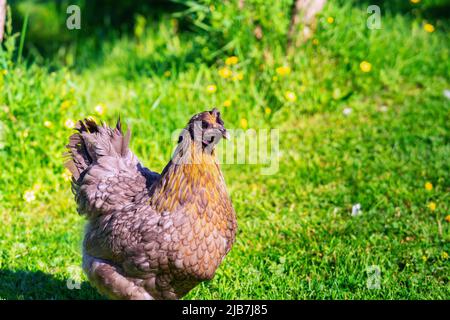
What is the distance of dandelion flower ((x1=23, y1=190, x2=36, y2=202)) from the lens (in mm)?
4679

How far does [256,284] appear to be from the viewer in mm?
3926

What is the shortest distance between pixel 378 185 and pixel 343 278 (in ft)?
3.77

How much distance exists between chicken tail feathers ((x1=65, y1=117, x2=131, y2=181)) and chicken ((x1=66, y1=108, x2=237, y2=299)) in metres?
0.22

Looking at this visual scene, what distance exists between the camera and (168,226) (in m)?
3.15

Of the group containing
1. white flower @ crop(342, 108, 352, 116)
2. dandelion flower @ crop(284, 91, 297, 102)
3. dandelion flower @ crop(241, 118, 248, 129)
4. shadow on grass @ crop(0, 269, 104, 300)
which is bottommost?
shadow on grass @ crop(0, 269, 104, 300)

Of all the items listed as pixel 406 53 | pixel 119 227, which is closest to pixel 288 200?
pixel 119 227

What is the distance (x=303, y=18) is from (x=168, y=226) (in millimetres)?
3279

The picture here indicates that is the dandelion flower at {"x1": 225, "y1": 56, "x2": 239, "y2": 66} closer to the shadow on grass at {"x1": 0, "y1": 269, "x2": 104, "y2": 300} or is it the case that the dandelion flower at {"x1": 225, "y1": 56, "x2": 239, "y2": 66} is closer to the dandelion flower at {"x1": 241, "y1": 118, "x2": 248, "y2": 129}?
the dandelion flower at {"x1": 241, "y1": 118, "x2": 248, "y2": 129}

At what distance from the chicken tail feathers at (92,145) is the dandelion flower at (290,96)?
86.8 inches

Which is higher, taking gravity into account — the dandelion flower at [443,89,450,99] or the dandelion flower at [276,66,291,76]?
the dandelion flower at [276,66,291,76]

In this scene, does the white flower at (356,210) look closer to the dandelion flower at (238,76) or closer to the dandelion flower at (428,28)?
the dandelion flower at (238,76)

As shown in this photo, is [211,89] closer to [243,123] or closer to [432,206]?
[243,123]

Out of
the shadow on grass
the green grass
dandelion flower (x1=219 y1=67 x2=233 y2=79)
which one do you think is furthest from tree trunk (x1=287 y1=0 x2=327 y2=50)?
the shadow on grass
